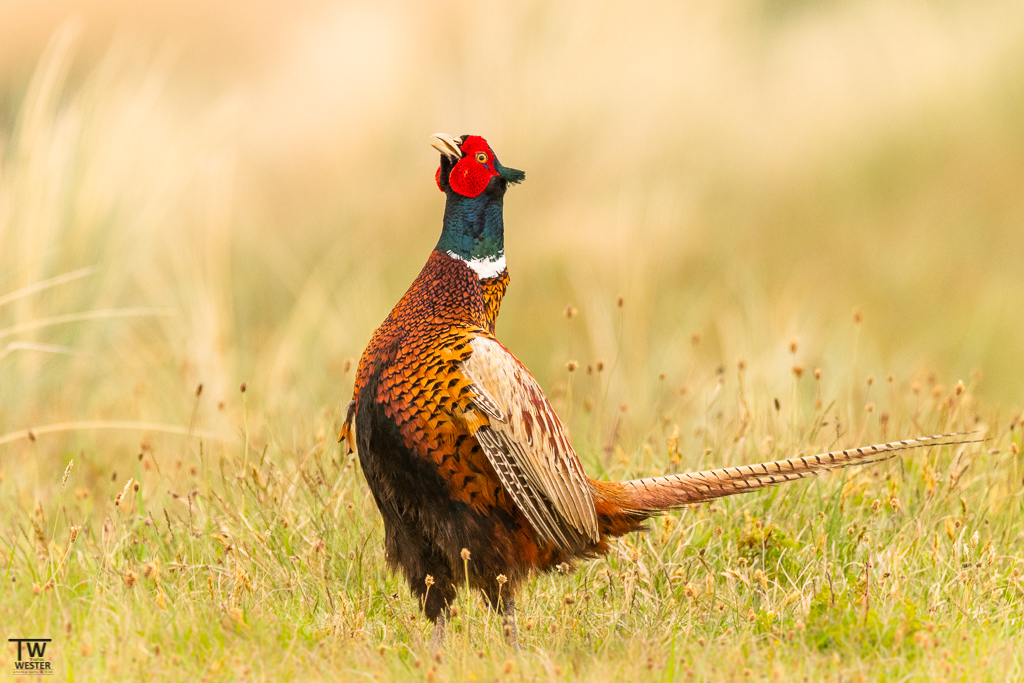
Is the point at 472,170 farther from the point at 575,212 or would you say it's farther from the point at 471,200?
the point at 575,212

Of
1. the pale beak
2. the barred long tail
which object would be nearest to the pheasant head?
the pale beak

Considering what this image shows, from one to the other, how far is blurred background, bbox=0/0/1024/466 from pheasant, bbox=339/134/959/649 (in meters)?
1.17

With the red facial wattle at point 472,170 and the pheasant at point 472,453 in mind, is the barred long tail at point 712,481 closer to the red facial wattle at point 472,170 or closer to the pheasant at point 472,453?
the pheasant at point 472,453

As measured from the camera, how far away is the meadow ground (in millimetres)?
3572

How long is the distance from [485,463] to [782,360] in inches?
135

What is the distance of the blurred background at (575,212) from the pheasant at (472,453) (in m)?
1.17

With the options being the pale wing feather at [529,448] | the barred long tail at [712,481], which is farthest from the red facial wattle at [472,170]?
the barred long tail at [712,481]

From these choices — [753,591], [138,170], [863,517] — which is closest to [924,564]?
[863,517]

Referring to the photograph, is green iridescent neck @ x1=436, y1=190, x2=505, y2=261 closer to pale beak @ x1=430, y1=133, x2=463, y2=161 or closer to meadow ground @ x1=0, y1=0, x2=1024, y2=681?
pale beak @ x1=430, y1=133, x2=463, y2=161

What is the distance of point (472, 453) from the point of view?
341cm

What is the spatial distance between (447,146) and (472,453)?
1.07 m

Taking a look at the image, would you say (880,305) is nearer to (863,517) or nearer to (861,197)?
(861,197)

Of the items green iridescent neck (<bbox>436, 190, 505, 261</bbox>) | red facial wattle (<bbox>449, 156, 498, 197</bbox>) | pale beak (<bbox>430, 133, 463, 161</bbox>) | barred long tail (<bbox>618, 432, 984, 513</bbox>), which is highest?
pale beak (<bbox>430, 133, 463, 161</bbox>)

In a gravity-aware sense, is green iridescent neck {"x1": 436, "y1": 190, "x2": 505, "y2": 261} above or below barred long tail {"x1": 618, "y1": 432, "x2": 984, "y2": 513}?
above
